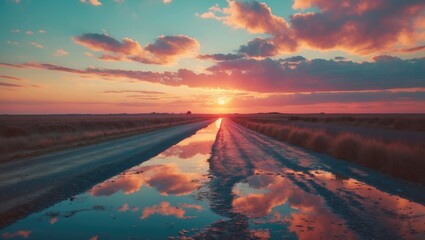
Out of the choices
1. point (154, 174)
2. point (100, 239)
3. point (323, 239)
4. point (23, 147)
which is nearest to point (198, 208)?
point (100, 239)

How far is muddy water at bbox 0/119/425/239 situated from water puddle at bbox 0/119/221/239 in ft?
0.07

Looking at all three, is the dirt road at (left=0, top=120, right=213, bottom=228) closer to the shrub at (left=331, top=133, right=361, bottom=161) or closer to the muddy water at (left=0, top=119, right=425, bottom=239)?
the muddy water at (left=0, top=119, right=425, bottom=239)

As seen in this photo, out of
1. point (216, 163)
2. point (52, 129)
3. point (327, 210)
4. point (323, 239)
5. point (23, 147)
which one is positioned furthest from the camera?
point (52, 129)

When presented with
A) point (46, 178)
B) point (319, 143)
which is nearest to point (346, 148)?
point (319, 143)

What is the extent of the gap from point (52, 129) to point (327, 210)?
4577 centimetres

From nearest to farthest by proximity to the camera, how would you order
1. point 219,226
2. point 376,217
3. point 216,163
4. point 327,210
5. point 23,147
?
1. point 219,226
2. point 376,217
3. point 327,210
4. point 216,163
5. point 23,147

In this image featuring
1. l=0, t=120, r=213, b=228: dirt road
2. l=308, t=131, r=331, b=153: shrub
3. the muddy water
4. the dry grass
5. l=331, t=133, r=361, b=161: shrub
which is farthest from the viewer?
l=308, t=131, r=331, b=153: shrub

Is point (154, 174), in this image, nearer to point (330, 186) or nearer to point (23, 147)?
point (330, 186)

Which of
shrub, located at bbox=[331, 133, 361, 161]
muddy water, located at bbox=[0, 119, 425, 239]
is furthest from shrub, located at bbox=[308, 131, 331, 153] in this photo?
muddy water, located at bbox=[0, 119, 425, 239]

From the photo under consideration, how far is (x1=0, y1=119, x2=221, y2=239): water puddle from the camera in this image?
6.67 metres

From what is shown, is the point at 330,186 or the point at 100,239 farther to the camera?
the point at 330,186

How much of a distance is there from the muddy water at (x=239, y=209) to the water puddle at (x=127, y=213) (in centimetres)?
2

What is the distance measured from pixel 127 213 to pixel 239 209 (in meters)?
2.74

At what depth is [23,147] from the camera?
78.7 ft
